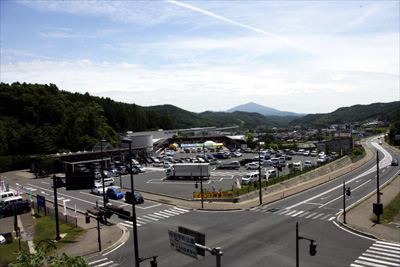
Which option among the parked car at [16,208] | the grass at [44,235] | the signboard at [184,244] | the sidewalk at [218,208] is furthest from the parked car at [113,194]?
the signboard at [184,244]

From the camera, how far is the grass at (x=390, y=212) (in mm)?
28625

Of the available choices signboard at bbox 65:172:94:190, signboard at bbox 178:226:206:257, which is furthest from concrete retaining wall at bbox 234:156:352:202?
signboard at bbox 178:226:206:257

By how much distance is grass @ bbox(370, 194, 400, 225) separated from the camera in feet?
93.9

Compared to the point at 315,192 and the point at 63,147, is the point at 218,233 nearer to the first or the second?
the point at 315,192

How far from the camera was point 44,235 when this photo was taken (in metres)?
26.2

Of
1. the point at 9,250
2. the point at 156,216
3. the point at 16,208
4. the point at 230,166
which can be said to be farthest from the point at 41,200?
the point at 230,166

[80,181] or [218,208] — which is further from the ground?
[80,181]

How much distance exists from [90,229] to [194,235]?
819 inches

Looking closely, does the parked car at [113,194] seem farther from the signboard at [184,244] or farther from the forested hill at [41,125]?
the forested hill at [41,125]

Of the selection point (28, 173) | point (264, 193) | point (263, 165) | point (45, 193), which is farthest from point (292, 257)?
point (28, 173)

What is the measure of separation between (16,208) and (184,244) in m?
31.0

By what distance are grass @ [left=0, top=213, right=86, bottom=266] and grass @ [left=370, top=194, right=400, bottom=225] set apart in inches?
1113

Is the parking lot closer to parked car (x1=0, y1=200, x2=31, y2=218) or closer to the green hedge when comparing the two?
parked car (x1=0, y1=200, x2=31, y2=218)

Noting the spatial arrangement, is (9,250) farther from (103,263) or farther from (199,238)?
(199,238)
